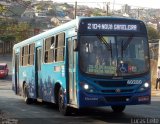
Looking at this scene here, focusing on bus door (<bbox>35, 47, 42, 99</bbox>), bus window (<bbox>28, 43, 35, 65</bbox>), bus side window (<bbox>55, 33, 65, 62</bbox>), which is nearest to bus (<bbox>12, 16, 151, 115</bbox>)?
bus side window (<bbox>55, 33, 65, 62</bbox>)

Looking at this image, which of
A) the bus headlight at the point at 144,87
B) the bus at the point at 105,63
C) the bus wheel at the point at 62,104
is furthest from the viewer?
the bus wheel at the point at 62,104

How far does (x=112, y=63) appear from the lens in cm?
1409

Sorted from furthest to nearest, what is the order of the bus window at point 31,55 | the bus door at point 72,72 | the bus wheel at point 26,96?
the bus wheel at point 26,96 < the bus window at point 31,55 < the bus door at point 72,72

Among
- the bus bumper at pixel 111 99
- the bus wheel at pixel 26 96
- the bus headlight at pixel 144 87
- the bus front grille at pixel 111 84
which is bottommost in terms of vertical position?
the bus wheel at pixel 26 96

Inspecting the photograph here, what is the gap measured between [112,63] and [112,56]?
0.74 ft

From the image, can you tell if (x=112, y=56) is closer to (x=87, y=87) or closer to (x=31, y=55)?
(x=87, y=87)

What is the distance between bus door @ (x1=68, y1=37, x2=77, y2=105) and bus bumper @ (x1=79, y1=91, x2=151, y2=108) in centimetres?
56

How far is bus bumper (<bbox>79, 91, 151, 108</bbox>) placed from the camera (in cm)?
1386

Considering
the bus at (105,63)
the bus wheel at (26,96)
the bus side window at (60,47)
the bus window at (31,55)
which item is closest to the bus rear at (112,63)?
the bus at (105,63)

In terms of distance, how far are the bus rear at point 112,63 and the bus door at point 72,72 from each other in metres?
0.45

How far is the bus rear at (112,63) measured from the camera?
45.8 ft

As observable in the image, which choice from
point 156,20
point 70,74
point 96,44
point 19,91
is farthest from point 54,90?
point 156,20

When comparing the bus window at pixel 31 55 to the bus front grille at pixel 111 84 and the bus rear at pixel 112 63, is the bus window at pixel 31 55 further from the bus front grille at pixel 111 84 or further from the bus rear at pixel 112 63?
the bus front grille at pixel 111 84

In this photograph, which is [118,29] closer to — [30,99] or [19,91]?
[30,99]
